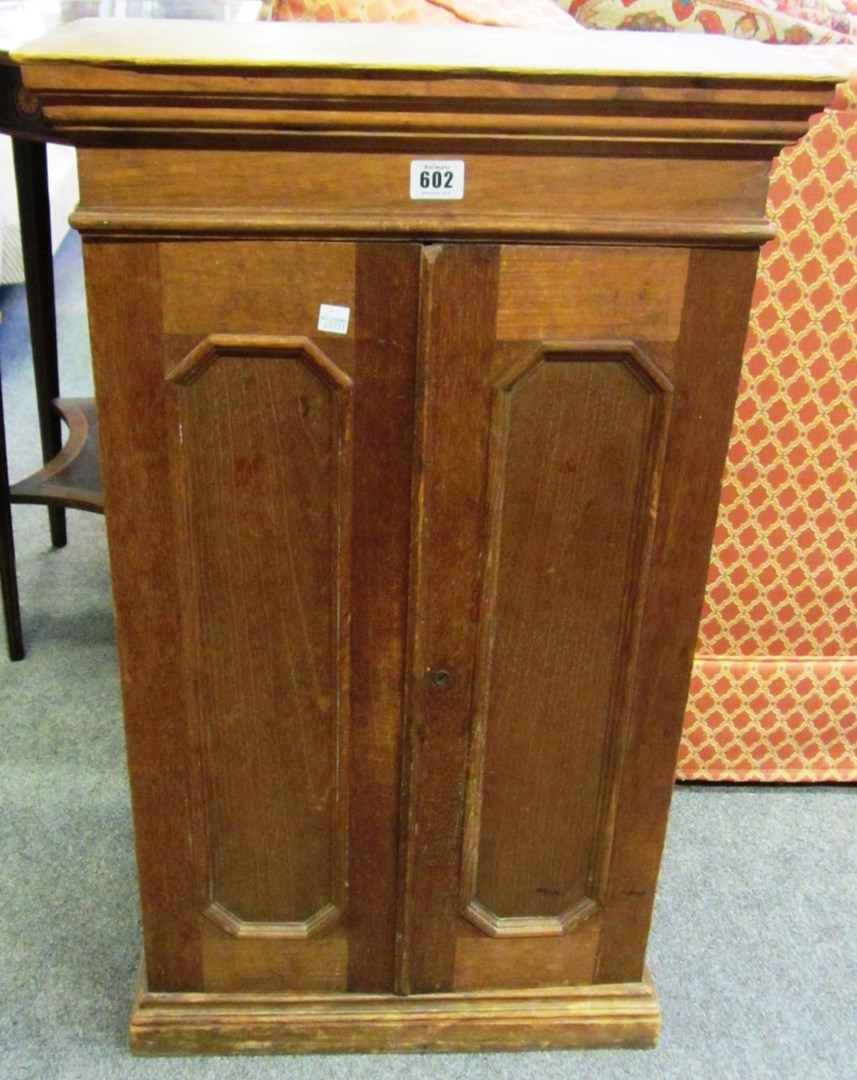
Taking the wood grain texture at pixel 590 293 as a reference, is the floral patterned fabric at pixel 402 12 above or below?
above

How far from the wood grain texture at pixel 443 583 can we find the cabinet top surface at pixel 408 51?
17 centimetres

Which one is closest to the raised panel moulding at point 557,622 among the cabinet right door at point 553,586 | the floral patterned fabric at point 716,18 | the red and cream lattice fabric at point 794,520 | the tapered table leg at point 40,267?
the cabinet right door at point 553,586

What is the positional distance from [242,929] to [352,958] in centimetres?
14

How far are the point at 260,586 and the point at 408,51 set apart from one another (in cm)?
53

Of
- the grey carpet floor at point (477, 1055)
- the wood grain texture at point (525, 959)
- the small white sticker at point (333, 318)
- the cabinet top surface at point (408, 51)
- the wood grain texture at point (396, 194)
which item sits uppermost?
the cabinet top surface at point (408, 51)

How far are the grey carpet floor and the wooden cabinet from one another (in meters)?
0.05

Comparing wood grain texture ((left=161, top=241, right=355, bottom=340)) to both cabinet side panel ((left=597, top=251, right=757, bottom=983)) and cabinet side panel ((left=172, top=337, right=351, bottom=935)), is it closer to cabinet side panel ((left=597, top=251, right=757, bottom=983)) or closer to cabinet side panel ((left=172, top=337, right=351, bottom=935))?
cabinet side panel ((left=172, top=337, right=351, bottom=935))

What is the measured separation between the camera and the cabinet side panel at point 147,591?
3.40ft

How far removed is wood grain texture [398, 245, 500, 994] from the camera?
105cm

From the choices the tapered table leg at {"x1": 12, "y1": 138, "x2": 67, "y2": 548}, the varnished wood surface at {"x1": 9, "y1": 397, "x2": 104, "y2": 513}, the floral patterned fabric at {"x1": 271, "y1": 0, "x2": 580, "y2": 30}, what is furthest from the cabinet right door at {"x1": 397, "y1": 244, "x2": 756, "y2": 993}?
the tapered table leg at {"x1": 12, "y1": 138, "x2": 67, "y2": 548}

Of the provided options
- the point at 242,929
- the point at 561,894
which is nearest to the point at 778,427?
the point at 561,894

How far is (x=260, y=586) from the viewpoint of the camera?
117cm

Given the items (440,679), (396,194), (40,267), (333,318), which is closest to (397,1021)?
(440,679)

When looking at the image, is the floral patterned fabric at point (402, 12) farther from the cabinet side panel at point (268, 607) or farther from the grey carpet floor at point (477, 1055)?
the grey carpet floor at point (477, 1055)
